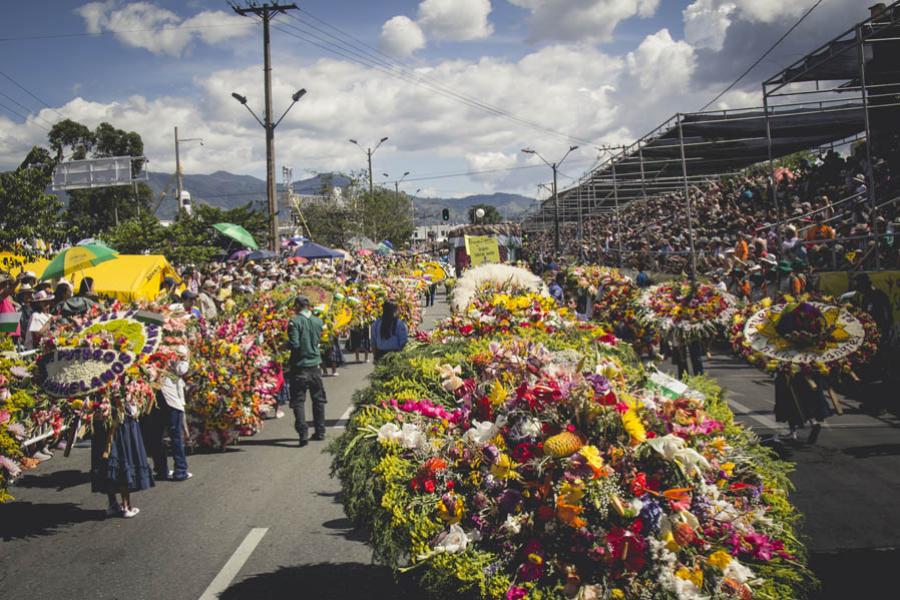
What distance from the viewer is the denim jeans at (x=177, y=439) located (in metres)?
7.91

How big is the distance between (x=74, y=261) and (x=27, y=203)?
1597 millimetres

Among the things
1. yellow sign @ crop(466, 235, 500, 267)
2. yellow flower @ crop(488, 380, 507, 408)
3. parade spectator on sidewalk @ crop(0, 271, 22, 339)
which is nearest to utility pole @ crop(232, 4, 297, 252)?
yellow sign @ crop(466, 235, 500, 267)

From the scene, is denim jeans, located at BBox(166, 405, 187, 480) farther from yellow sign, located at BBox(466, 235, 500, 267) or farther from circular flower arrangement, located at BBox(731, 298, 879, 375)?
yellow sign, located at BBox(466, 235, 500, 267)

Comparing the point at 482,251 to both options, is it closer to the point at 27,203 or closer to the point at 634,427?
the point at 27,203

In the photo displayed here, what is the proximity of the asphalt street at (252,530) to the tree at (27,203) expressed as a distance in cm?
526

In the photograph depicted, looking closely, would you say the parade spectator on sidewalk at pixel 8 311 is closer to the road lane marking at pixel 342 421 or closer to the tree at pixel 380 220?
the road lane marking at pixel 342 421

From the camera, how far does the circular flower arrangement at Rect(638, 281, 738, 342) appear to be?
11305 millimetres

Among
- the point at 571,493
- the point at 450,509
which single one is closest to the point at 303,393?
the point at 450,509

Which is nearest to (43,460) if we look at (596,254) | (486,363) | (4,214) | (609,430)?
(4,214)

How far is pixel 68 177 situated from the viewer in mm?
37188

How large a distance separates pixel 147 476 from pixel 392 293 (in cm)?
1136

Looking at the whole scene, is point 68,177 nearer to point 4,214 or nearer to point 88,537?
point 4,214

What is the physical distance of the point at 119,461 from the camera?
6.71 m

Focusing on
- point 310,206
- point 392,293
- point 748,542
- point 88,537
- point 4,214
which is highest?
point 310,206
